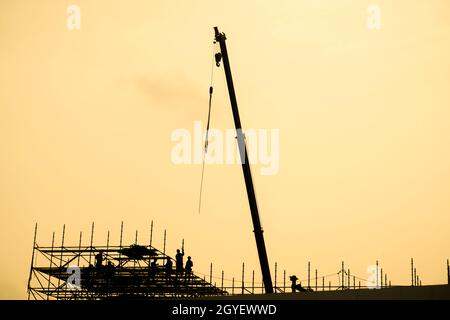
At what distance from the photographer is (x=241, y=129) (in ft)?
143

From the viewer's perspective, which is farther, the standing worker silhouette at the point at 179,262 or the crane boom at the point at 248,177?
the standing worker silhouette at the point at 179,262

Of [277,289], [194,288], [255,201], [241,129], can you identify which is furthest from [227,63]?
[194,288]

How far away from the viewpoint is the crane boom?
40.9 meters

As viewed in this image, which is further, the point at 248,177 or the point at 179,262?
the point at 179,262

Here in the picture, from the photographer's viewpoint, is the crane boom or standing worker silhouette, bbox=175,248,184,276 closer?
the crane boom

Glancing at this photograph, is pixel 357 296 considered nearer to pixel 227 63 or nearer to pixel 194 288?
pixel 227 63

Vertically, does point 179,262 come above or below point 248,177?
below

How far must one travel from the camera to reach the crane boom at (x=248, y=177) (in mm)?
40906

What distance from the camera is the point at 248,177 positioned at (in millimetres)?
42500

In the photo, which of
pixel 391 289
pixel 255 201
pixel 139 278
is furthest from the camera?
pixel 139 278
